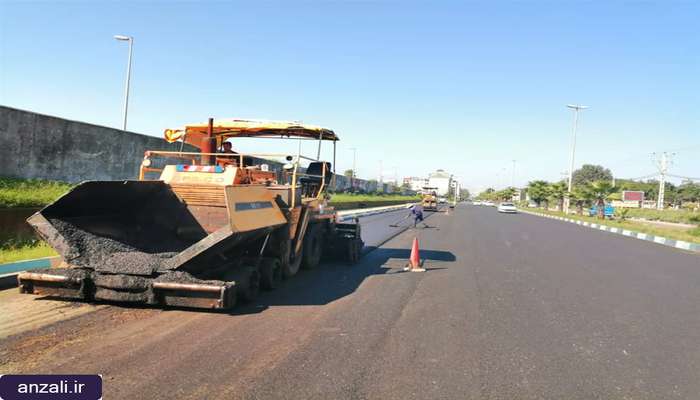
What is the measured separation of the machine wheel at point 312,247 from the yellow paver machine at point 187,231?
25 mm

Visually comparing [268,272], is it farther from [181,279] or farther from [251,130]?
[251,130]

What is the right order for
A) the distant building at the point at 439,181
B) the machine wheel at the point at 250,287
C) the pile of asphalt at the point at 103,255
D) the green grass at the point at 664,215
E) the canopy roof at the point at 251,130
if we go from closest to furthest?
the pile of asphalt at the point at 103,255 < the machine wheel at the point at 250,287 < the canopy roof at the point at 251,130 < the green grass at the point at 664,215 < the distant building at the point at 439,181

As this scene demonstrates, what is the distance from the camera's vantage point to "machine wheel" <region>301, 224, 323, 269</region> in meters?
8.80

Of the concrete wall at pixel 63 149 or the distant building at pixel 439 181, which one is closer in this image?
the concrete wall at pixel 63 149

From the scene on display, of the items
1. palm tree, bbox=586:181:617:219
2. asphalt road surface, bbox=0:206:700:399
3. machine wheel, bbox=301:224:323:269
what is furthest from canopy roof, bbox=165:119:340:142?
palm tree, bbox=586:181:617:219

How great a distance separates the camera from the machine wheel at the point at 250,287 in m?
6.14

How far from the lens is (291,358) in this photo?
4402 mm

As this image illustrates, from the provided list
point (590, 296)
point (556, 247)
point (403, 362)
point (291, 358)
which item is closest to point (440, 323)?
point (403, 362)

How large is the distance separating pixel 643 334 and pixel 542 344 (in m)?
1.59

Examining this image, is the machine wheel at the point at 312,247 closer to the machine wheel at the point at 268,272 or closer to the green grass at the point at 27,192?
the machine wheel at the point at 268,272

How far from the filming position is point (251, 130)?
8.91 m

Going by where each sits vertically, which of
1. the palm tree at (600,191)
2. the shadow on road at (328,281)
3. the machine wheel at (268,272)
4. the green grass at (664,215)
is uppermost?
the palm tree at (600,191)

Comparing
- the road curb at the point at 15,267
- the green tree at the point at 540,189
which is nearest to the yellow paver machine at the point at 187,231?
the road curb at the point at 15,267

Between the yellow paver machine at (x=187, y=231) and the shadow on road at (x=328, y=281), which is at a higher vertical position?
the yellow paver machine at (x=187, y=231)
